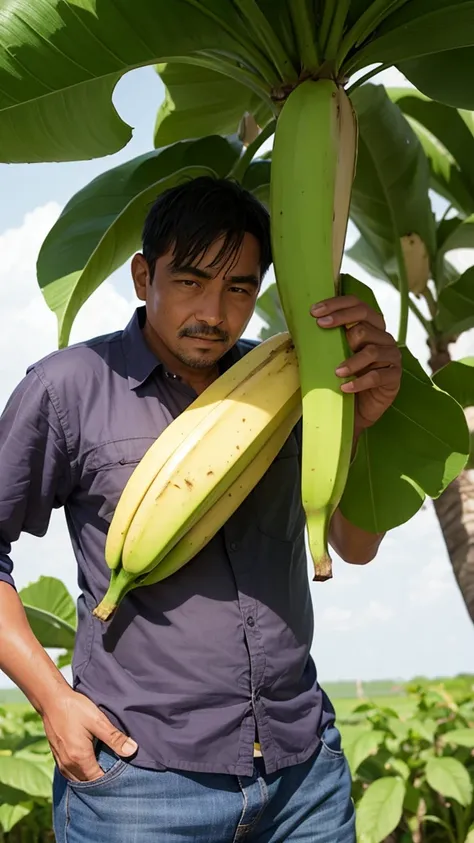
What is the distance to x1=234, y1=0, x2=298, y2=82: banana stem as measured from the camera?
1.24 meters

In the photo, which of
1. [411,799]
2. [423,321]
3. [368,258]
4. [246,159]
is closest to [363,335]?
[246,159]

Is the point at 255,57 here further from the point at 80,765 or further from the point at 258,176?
the point at 80,765

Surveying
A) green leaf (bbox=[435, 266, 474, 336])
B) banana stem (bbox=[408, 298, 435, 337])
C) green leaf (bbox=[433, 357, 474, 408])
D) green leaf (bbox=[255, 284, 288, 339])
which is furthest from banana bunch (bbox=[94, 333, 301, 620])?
green leaf (bbox=[255, 284, 288, 339])

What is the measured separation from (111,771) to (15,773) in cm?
159

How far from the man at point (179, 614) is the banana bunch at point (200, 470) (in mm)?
120

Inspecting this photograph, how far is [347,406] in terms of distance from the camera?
1.15 m

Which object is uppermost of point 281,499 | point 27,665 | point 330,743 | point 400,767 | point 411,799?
point 281,499

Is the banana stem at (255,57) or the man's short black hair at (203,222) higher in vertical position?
the banana stem at (255,57)

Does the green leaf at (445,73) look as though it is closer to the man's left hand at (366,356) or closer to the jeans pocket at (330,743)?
the man's left hand at (366,356)

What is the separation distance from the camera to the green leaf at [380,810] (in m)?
2.53

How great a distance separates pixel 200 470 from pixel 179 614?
277 mm

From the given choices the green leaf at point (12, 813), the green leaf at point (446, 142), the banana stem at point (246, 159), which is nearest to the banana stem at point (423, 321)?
the green leaf at point (446, 142)

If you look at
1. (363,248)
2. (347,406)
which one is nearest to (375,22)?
(347,406)

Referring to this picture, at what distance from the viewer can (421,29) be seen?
1.36 meters
